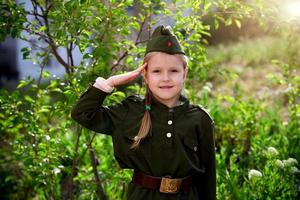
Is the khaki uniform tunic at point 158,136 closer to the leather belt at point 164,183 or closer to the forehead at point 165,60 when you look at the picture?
the leather belt at point 164,183

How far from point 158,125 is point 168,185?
0.27m

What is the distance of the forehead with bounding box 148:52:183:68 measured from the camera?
7.66 feet

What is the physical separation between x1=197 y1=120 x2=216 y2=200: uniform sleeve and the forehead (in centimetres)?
31

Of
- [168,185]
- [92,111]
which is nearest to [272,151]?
[168,185]

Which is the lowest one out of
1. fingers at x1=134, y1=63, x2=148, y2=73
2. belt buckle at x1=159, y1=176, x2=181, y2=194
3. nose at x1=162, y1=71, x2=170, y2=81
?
belt buckle at x1=159, y1=176, x2=181, y2=194

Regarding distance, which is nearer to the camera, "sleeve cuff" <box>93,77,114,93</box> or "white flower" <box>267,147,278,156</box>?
"sleeve cuff" <box>93,77,114,93</box>

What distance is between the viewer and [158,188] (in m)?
2.37

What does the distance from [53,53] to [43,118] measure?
98cm

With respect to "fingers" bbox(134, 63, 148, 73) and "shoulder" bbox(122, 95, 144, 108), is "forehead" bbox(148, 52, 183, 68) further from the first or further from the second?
"shoulder" bbox(122, 95, 144, 108)

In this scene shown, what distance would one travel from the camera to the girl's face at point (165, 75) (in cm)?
233

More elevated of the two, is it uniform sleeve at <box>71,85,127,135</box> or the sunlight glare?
the sunlight glare

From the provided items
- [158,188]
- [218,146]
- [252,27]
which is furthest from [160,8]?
[252,27]

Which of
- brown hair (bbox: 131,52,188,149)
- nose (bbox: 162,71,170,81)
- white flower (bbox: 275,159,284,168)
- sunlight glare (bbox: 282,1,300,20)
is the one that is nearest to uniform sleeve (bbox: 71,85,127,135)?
brown hair (bbox: 131,52,188,149)

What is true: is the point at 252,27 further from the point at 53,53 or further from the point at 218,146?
the point at 53,53
